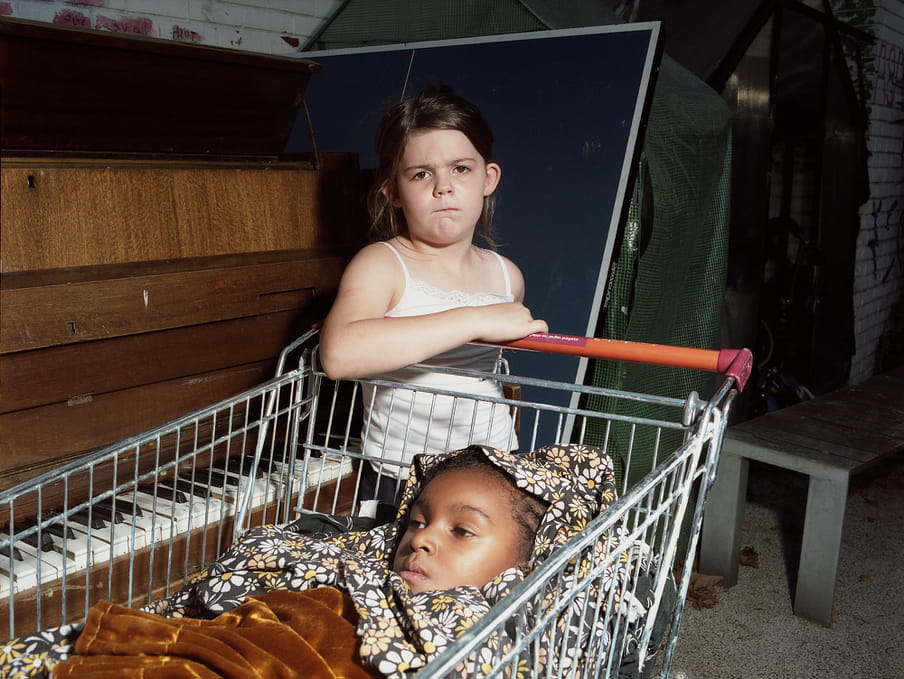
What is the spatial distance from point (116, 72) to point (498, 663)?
1861 millimetres

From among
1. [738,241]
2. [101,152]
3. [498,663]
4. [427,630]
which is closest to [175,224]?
[101,152]

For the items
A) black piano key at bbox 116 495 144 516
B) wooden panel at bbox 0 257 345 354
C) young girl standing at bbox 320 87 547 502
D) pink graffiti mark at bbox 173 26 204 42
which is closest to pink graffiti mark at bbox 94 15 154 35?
pink graffiti mark at bbox 173 26 204 42

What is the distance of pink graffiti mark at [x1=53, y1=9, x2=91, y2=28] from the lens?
3.58m

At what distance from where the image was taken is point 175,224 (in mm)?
2381

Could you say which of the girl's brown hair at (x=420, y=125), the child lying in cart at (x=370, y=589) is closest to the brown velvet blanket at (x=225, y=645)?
the child lying in cart at (x=370, y=589)

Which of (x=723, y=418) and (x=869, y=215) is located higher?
(x=869, y=215)

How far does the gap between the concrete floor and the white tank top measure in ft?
2.58

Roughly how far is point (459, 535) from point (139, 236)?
1.27m

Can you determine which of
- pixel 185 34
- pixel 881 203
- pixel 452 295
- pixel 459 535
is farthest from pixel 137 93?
pixel 881 203

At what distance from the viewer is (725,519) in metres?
3.35

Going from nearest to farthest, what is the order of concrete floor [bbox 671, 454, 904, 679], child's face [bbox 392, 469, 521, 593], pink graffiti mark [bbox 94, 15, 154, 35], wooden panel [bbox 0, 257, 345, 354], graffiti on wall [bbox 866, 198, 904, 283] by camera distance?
child's face [bbox 392, 469, 521, 593]
wooden panel [bbox 0, 257, 345, 354]
concrete floor [bbox 671, 454, 904, 679]
pink graffiti mark [bbox 94, 15, 154, 35]
graffiti on wall [bbox 866, 198, 904, 283]

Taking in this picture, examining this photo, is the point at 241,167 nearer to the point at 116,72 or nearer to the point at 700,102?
the point at 116,72

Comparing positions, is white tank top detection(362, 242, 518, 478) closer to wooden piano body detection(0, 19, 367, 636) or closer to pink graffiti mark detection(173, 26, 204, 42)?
wooden piano body detection(0, 19, 367, 636)

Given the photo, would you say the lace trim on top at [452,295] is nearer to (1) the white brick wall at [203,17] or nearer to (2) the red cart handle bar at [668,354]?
(2) the red cart handle bar at [668,354]
